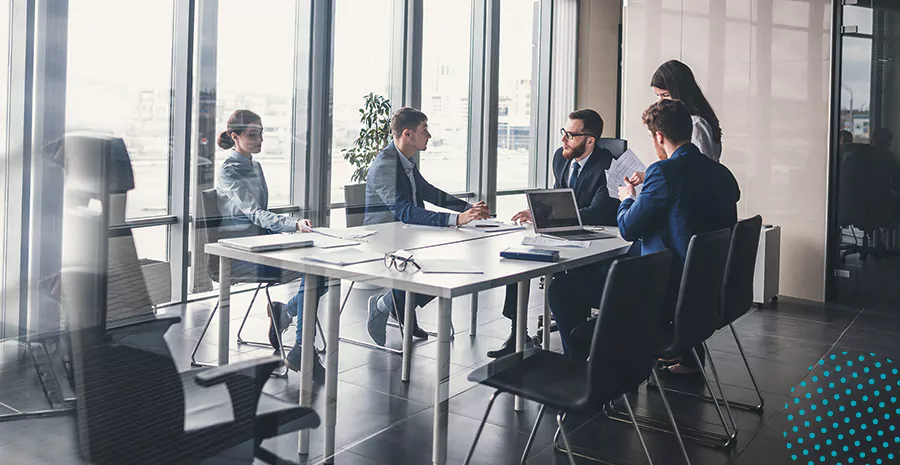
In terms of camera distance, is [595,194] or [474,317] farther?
[595,194]

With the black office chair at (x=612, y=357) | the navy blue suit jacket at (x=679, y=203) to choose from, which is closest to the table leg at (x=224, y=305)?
the black office chair at (x=612, y=357)

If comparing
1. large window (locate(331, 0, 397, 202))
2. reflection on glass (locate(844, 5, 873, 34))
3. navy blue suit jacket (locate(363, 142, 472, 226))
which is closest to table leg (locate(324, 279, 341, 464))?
large window (locate(331, 0, 397, 202))

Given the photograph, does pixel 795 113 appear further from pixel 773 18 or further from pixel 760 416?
pixel 760 416

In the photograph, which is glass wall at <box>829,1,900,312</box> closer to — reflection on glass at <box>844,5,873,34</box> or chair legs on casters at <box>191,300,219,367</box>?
reflection on glass at <box>844,5,873,34</box>

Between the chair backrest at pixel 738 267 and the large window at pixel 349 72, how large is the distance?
5.84 feet

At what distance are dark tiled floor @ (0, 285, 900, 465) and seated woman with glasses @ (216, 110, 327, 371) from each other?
0.05 metres

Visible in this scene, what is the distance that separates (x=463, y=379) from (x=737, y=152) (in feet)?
16.6

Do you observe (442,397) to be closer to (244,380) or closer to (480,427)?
(480,427)

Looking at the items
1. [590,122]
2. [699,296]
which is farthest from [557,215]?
[699,296]

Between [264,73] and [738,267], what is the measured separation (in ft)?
8.24

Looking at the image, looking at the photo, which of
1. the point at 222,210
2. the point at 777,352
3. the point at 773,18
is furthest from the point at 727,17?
the point at 222,210

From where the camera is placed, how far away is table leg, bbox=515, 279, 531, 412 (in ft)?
11.6

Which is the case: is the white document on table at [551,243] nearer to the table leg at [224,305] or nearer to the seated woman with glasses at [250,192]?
the seated woman with glasses at [250,192]

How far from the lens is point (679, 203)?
11.3 feet
